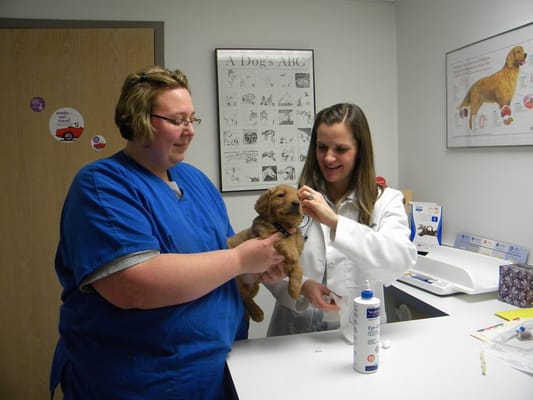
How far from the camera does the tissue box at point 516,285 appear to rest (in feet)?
5.20

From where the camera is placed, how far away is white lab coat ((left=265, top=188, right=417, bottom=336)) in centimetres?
123

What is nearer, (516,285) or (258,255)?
(258,255)

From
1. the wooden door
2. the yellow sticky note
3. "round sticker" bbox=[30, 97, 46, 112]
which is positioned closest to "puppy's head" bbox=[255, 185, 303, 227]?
the yellow sticky note

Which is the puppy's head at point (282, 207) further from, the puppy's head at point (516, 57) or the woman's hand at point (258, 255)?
the puppy's head at point (516, 57)

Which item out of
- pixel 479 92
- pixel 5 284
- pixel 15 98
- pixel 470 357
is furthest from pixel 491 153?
pixel 5 284

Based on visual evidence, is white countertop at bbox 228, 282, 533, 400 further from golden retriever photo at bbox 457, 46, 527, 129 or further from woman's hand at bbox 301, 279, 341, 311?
golden retriever photo at bbox 457, 46, 527, 129

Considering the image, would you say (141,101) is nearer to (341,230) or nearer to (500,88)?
(341,230)

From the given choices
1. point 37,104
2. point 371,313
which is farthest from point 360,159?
point 37,104

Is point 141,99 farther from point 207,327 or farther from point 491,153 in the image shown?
point 491,153

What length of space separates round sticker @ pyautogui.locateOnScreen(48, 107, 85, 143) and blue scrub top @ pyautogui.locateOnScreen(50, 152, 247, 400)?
150cm

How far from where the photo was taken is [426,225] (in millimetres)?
2342

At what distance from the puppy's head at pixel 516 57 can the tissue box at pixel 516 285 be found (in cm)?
89

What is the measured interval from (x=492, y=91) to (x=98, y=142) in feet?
6.86

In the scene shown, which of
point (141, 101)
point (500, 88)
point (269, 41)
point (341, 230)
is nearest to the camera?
point (141, 101)
